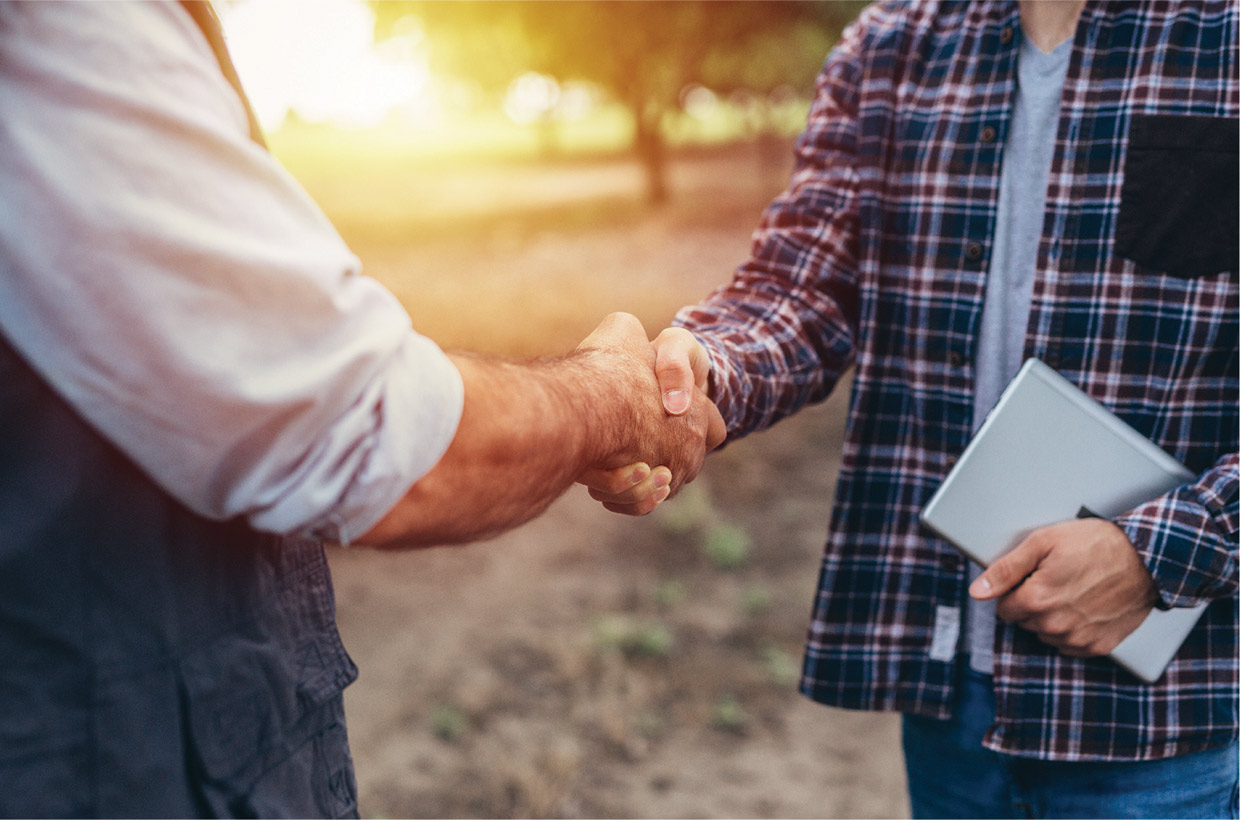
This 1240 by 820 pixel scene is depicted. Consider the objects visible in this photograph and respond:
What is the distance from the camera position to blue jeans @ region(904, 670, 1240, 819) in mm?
1753

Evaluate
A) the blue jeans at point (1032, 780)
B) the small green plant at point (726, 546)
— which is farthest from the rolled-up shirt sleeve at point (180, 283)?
the small green plant at point (726, 546)

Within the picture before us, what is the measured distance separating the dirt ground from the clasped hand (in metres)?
1.23

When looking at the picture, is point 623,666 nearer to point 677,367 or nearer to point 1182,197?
point 677,367

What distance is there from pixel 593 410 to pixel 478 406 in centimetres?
30

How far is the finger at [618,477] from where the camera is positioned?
5.49 feet

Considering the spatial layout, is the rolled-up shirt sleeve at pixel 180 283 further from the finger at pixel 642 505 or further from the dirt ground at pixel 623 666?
the dirt ground at pixel 623 666

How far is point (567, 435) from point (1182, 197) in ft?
4.01

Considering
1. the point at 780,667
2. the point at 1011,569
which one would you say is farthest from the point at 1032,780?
the point at 780,667

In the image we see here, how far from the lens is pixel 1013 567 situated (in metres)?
1.70

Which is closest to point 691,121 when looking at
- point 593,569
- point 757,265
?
point 593,569

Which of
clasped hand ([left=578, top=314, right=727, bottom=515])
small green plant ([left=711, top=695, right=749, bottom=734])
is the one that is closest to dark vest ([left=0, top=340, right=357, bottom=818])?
clasped hand ([left=578, top=314, right=727, bottom=515])

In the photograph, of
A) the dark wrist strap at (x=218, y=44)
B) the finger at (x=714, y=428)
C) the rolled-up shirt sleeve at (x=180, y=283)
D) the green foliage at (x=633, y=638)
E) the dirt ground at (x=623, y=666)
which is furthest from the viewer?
the green foliage at (x=633, y=638)

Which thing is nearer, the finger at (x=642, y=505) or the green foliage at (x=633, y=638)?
the finger at (x=642, y=505)

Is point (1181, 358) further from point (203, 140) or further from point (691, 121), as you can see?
point (691, 121)
